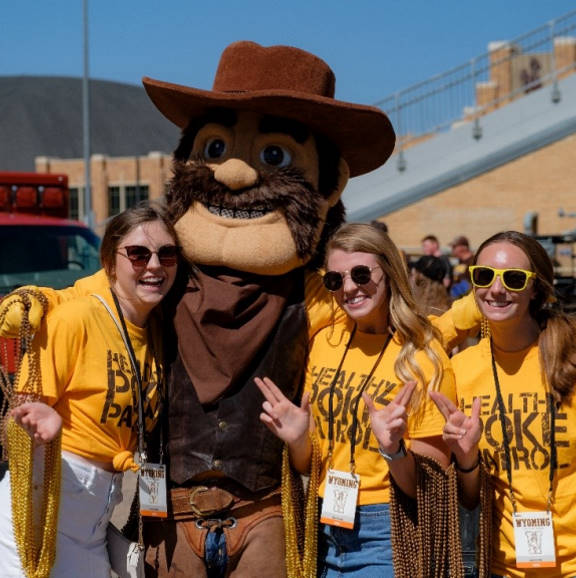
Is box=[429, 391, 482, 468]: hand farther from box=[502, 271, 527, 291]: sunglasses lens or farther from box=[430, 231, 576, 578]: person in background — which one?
box=[502, 271, 527, 291]: sunglasses lens

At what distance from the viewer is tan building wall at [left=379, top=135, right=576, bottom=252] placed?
1584cm

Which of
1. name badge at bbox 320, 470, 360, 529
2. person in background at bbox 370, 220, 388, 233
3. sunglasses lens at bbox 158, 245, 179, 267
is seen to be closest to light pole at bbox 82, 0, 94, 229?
person in background at bbox 370, 220, 388, 233

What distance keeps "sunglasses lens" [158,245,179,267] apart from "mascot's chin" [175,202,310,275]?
17cm

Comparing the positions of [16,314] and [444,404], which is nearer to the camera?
[444,404]

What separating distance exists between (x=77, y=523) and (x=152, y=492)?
28cm

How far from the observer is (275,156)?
3.78m

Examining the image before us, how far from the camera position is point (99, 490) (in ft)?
10.8

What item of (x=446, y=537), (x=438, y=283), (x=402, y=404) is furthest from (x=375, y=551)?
(x=438, y=283)

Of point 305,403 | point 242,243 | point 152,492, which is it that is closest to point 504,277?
point 305,403

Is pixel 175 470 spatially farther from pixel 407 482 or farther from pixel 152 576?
pixel 407 482

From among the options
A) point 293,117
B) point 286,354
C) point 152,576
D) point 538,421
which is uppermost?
point 293,117

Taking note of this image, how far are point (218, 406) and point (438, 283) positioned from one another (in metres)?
4.18

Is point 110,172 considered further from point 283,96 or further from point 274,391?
point 274,391

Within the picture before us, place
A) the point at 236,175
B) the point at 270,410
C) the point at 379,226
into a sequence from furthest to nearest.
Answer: the point at 379,226, the point at 236,175, the point at 270,410
